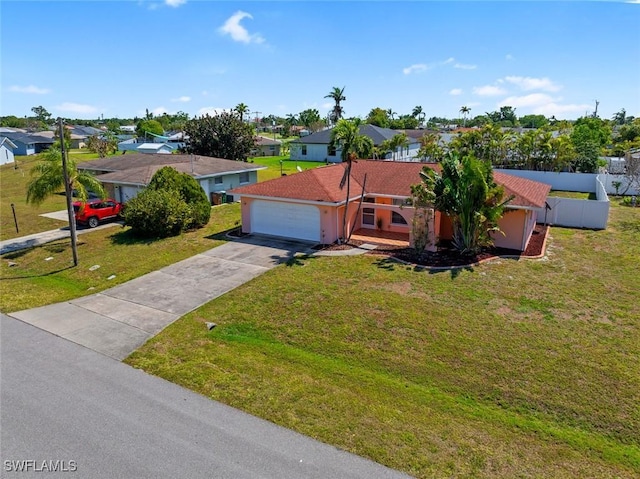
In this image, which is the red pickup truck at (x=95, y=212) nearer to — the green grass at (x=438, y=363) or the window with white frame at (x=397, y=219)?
the green grass at (x=438, y=363)

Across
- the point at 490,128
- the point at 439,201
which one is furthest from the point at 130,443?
the point at 490,128

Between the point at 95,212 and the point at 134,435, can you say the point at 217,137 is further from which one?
the point at 134,435

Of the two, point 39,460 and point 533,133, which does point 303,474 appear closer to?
point 39,460

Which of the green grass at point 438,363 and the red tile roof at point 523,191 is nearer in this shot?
the green grass at point 438,363

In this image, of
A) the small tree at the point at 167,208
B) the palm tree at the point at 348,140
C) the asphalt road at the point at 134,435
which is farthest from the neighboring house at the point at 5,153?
the asphalt road at the point at 134,435

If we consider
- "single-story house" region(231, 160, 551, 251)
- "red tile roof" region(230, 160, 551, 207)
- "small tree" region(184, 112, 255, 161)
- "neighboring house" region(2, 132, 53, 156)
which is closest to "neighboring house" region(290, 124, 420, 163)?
"small tree" region(184, 112, 255, 161)

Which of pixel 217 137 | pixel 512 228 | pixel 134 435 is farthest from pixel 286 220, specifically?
pixel 217 137
